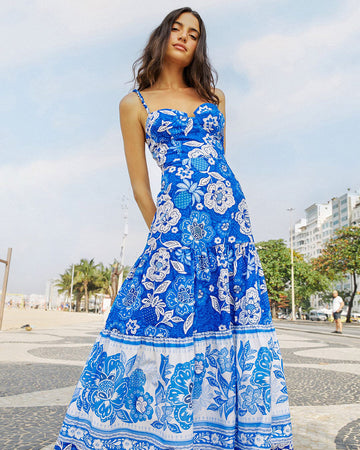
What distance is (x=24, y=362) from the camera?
16.5 feet

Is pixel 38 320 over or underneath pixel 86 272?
underneath

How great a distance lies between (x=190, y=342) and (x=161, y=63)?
1.21 meters

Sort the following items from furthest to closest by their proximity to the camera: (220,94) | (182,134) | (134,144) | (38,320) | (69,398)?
(38,320) < (69,398) < (220,94) < (134,144) < (182,134)

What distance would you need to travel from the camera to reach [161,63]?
189cm

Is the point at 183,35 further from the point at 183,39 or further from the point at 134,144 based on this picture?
the point at 134,144

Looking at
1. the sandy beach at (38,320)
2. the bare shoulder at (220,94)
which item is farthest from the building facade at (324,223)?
the bare shoulder at (220,94)

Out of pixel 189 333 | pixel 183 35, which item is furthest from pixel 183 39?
pixel 189 333

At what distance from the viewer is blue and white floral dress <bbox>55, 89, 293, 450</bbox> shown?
4.52 ft

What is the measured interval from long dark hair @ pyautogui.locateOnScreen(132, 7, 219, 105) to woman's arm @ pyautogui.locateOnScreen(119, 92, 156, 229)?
0.57 feet

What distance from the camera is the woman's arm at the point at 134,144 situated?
1812mm

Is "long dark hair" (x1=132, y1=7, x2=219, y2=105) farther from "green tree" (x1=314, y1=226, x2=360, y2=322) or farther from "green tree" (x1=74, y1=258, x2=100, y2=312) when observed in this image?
"green tree" (x1=74, y1=258, x2=100, y2=312)

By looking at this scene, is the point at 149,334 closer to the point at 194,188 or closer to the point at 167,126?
the point at 194,188

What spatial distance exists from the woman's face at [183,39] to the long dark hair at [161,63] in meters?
0.02

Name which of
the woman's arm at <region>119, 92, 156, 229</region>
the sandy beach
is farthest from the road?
the sandy beach
